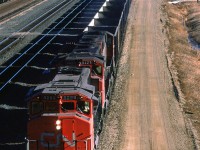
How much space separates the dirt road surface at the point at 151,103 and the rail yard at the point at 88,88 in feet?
0.17

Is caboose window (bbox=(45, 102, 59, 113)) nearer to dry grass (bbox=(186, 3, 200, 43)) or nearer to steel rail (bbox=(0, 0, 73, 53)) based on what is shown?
steel rail (bbox=(0, 0, 73, 53))

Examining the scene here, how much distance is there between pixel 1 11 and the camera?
55.3 metres

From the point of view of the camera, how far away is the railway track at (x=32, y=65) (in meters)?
18.7

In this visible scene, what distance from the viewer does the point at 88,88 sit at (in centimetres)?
1417

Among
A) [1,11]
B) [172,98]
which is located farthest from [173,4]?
[172,98]

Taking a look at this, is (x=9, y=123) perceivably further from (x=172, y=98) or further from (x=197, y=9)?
(x=197, y=9)

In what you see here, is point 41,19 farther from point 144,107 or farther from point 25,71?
point 144,107

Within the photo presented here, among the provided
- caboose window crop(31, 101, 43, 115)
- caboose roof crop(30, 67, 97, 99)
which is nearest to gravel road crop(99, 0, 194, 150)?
caboose roof crop(30, 67, 97, 99)

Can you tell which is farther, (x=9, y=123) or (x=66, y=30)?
(x=66, y=30)

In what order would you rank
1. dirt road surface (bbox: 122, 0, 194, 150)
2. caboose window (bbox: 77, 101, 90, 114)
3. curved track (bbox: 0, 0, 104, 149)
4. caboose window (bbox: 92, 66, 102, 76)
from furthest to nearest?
dirt road surface (bbox: 122, 0, 194, 150)
curved track (bbox: 0, 0, 104, 149)
caboose window (bbox: 92, 66, 102, 76)
caboose window (bbox: 77, 101, 90, 114)

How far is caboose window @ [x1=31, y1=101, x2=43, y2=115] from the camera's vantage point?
13242 millimetres

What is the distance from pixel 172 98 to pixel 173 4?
53752 mm

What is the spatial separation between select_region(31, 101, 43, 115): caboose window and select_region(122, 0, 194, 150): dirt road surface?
6184 millimetres

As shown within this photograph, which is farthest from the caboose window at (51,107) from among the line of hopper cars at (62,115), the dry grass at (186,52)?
the dry grass at (186,52)
